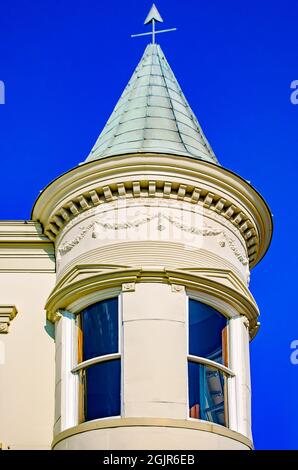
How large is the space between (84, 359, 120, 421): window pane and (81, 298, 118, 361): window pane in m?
0.26

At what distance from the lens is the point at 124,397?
1736cm

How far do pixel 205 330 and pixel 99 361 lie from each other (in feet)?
5.87

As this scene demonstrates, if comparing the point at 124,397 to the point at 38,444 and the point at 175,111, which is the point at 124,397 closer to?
the point at 38,444

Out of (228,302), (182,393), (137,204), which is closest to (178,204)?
(137,204)

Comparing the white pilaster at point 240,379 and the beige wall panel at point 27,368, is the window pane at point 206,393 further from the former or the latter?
the beige wall panel at point 27,368

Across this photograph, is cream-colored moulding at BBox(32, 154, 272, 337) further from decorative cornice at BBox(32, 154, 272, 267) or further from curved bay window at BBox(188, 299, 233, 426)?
curved bay window at BBox(188, 299, 233, 426)

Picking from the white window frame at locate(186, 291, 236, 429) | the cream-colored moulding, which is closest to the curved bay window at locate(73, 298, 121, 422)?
the cream-colored moulding

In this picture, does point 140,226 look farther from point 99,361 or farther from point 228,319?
point 99,361

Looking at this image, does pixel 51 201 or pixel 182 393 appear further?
pixel 51 201

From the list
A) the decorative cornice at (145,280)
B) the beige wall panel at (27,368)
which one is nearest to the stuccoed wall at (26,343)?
the beige wall panel at (27,368)

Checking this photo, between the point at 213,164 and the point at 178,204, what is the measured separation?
0.88 m

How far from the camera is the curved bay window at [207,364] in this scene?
1789 centimetres

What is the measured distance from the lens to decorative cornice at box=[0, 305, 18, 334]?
19062 mm

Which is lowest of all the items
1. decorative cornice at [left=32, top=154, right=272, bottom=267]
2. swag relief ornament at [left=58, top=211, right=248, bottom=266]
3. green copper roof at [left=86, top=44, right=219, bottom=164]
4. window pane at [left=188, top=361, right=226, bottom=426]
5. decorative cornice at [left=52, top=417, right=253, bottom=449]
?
decorative cornice at [left=52, top=417, right=253, bottom=449]
